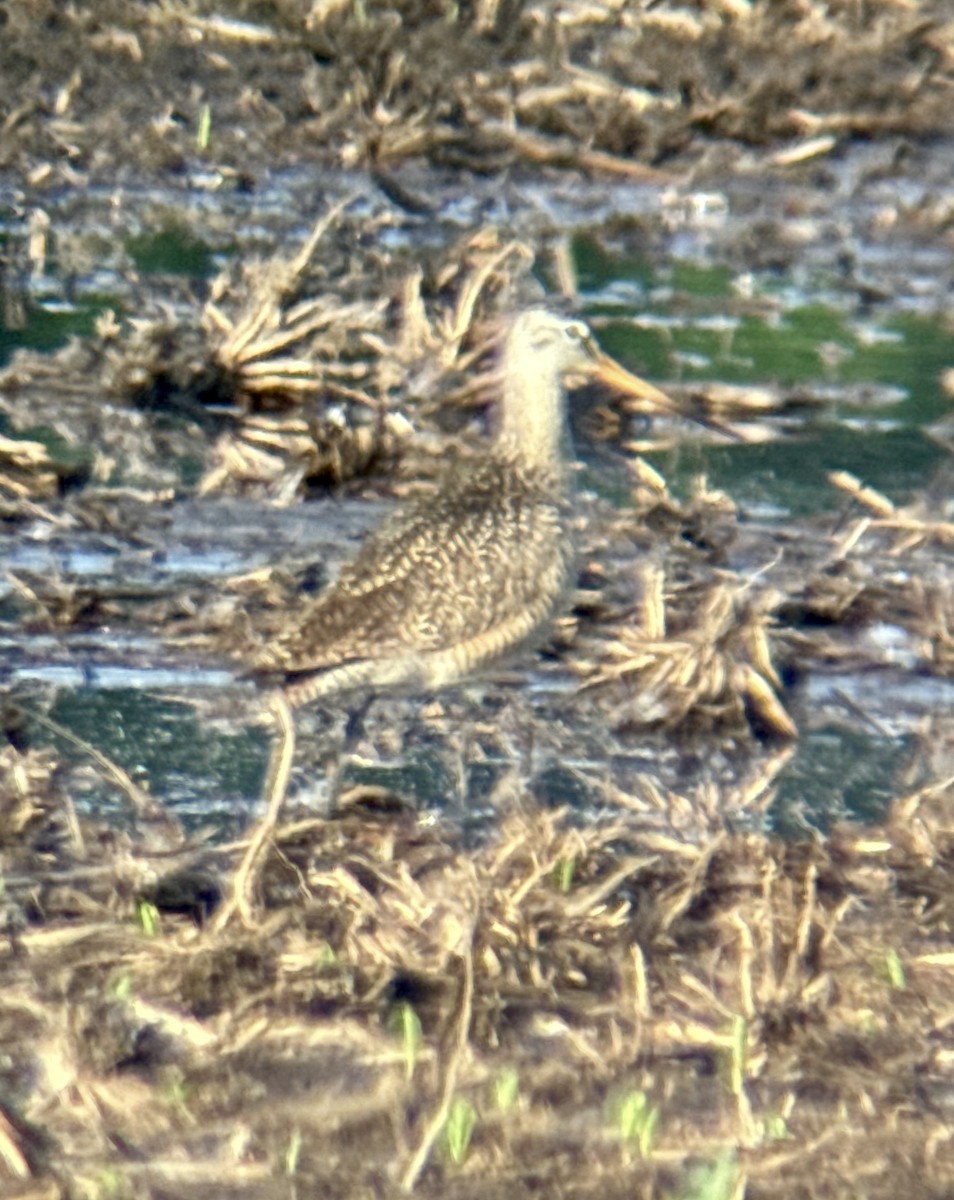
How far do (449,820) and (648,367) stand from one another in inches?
178

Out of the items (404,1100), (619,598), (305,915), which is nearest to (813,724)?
(619,598)

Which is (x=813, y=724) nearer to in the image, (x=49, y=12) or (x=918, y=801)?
(x=918, y=801)

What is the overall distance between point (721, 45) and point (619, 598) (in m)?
6.70

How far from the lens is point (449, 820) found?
6.95 meters

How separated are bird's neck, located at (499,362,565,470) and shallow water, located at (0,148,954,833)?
807mm

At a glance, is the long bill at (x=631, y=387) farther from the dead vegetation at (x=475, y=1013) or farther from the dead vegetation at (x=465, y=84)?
the dead vegetation at (x=465, y=84)

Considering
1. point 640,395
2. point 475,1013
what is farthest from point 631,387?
point 475,1013

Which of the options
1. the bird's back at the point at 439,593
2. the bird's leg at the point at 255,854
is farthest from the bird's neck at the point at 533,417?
the bird's leg at the point at 255,854

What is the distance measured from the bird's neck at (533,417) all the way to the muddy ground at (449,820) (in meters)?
0.73

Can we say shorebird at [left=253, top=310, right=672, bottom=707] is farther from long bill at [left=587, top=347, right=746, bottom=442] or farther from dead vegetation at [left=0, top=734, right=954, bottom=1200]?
long bill at [left=587, top=347, right=746, bottom=442]

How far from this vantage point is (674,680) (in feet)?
25.5

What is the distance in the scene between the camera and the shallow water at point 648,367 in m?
7.55

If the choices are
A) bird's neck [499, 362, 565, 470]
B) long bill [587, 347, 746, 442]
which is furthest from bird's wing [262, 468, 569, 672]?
long bill [587, 347, 746, 442]

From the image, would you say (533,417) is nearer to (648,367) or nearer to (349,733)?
(349,733)
